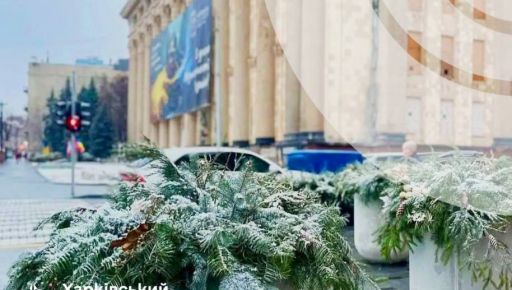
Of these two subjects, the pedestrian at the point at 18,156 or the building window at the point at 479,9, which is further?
the pedestrian at the point at 18,156

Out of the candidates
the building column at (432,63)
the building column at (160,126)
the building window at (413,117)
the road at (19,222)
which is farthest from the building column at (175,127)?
the building column at (432,63)

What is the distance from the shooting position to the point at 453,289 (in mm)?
3051

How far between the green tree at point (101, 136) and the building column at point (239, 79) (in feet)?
72.1

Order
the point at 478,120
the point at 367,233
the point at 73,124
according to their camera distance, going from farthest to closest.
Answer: the point at 73,124 < the point at 367,233 < the point at 478,120

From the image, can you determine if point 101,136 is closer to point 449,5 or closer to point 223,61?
point 223,61

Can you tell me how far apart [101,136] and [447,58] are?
44.1 meters

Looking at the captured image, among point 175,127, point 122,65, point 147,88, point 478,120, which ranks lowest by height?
point 478,120

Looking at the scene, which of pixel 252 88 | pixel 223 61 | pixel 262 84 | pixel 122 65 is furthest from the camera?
pixel 122 65

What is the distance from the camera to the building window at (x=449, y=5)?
2152 millimetres

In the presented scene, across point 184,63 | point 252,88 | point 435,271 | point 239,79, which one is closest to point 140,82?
point 184,63

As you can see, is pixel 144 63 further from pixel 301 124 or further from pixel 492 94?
pixel 492 94

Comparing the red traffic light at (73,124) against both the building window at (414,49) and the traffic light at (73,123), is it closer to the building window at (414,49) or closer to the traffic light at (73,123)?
the traffic light at (73,123)

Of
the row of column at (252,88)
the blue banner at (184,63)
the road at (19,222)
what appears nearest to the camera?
the road at (19,222)

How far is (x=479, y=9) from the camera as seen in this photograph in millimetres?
2045
